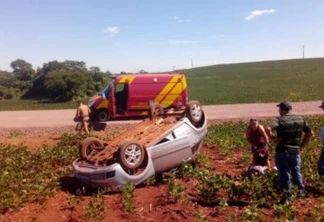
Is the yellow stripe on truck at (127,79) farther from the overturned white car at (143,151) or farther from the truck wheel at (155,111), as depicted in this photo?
the overturned white car at (143,151)

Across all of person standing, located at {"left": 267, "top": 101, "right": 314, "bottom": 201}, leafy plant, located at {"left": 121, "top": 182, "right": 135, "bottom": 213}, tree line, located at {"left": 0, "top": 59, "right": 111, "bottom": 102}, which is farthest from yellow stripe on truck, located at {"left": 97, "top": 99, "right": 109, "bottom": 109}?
tree line, located at {"left": 0, "top": 59, "right": 111, "bottom": 102}

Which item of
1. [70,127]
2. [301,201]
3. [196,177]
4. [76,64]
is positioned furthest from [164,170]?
[76,64]

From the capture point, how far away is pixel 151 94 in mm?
18547

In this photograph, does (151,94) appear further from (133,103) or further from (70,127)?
(70,127)

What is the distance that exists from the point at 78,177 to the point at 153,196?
65.6 inches

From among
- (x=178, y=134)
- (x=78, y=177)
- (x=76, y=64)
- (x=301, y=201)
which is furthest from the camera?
(x=76, y=64)

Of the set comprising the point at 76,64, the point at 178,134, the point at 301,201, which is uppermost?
the point at 76,64

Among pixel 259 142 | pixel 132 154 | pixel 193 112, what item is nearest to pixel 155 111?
pixel 193 112

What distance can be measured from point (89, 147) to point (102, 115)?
9899 millimetres

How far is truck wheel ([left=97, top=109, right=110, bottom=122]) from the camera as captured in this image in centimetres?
1872

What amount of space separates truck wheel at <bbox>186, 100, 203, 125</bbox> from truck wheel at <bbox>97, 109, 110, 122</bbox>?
10069 millimetres

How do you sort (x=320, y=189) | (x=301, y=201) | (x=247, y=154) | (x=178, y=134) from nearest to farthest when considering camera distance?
(x=301, y=201) → (x=320, y=189) → (x=178, y=134) → (x=247, y=154)

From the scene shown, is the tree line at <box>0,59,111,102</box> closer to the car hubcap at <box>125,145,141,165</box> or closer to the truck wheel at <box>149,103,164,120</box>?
the truck wheel at <box>149,103,164,120</box>

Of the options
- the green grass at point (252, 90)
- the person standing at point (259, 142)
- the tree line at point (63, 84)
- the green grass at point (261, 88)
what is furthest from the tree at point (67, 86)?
the person standing at point (259, 142)
